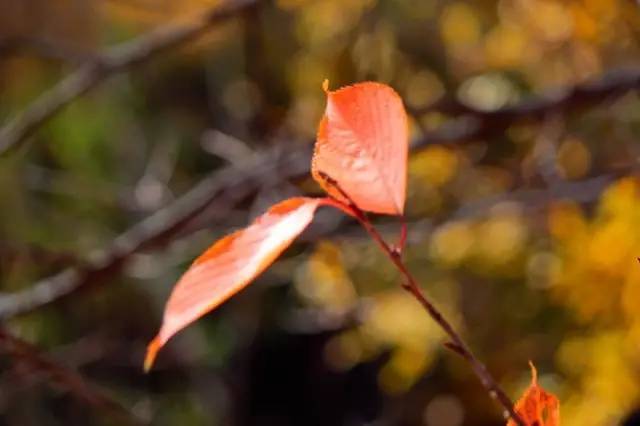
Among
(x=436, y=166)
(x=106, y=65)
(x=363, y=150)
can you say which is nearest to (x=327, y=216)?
(x=436, y=166)

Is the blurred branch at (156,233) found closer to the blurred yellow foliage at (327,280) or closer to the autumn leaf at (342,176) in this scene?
the blurred yellow foliage at (327,280)

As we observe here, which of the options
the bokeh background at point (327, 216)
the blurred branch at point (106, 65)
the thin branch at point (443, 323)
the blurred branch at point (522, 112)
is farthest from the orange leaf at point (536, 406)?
the blurred branch at point (106, 65)

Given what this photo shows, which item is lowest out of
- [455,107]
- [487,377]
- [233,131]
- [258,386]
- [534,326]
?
[258,386]

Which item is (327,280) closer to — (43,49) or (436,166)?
(436,166)

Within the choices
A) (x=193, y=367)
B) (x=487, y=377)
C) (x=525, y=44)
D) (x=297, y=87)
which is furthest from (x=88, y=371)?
(x=487, y=377)

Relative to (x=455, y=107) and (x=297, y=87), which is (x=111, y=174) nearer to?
(x=297, y=87)

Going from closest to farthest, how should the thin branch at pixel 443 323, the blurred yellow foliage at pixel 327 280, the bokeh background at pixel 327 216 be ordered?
the thin branch at pixel 443 323
the bokeh background at pixel 327 216
the blurred yellow foliage at pixel 327 280
